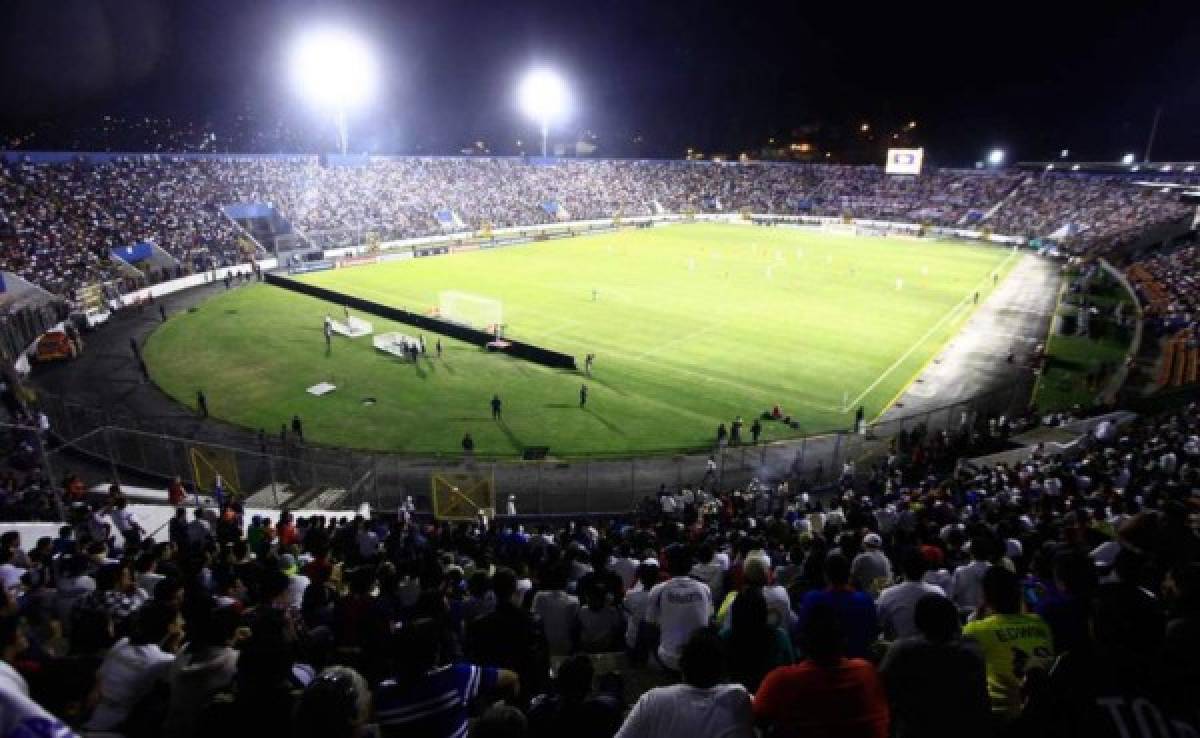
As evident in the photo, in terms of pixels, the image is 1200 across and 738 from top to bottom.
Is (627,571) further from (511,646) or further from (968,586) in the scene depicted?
(511,646)

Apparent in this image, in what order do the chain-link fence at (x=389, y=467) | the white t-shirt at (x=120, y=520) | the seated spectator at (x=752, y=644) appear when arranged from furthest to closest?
the chain-link fence at (x=389, y=467), the white t-shirt at (x=120, y=520), the seated spectator at (x=752, y=644)

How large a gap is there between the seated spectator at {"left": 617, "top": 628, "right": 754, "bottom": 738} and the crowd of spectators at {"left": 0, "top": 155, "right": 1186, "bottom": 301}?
53.2 meters

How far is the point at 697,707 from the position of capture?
4.12 meters

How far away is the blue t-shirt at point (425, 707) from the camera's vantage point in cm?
446

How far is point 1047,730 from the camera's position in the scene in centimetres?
415

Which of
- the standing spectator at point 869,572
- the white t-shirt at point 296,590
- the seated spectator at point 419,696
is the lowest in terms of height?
the white t-shirt at point 296,590

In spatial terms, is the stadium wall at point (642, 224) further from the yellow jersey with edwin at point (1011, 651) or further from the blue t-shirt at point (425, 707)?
the yellow jersey with edwin at point (1011, 651)

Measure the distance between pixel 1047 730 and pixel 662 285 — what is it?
53546mm

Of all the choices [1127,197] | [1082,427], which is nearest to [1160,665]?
[1082,427]

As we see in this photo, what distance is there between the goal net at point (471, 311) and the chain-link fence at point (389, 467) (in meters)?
16.7

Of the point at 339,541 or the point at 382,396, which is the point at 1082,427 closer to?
the point at 339,541

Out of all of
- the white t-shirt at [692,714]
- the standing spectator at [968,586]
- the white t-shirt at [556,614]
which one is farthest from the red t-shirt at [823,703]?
the standing spectator at [968,586]

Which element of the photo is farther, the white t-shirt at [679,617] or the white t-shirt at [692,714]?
the white t-shirt at [679,617]

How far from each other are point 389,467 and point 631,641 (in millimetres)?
19681
